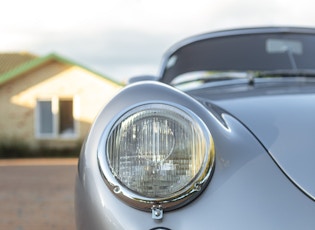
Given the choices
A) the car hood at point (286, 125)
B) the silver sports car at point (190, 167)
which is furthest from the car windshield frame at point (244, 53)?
the silver sports car at point (190, 167)

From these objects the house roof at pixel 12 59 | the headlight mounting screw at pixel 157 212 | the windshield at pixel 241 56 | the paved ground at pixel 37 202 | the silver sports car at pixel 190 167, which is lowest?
the paved ground at pixel 37 202

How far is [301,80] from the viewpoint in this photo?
2811 millimetres

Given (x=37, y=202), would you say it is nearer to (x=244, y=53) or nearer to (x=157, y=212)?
(x=244, y=53)

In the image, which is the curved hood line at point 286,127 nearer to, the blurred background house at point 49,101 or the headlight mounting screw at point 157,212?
the headlight mounting screw at point 157,212

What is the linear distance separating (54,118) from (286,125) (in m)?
17.2

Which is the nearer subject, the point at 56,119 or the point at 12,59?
the point at 56,119

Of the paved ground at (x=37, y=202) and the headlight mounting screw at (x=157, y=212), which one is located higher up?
the headlight mounting screw at (x=157, y=212)

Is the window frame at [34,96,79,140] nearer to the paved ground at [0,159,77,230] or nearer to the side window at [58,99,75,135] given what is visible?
the side window at [58,99,75,135]

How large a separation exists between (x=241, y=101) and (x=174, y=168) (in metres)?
0.62

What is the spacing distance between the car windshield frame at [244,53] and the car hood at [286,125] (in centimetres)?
117

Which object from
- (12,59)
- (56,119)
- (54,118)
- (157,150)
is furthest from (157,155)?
(12,59)

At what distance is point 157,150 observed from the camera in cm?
153

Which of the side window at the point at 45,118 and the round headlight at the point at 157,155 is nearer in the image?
the round headlight at the point at 157,155

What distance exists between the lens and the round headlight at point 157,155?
148cm
